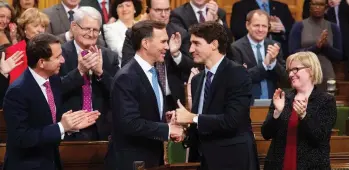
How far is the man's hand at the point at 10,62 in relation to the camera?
19.6 feet

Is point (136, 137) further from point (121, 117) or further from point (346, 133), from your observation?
point (346, 133)

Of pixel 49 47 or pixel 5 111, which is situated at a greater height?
pixel 49 47

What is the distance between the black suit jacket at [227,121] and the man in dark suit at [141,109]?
195mm

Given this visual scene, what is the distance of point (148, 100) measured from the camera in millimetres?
4750

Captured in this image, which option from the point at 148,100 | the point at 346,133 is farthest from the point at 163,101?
the point at 346,133

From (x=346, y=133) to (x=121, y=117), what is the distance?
224 cm

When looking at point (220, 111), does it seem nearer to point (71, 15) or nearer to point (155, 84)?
point (155, 84)

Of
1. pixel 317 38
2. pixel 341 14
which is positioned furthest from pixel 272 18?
pixel 341 14

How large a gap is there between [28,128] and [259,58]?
124 inches

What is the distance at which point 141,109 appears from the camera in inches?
187

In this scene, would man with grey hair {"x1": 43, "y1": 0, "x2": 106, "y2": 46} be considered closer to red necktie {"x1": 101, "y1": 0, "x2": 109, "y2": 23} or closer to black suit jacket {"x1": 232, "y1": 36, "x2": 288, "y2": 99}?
red necktie {"x1": 101, "y1": 0, "x2": 109, "y2": 23}

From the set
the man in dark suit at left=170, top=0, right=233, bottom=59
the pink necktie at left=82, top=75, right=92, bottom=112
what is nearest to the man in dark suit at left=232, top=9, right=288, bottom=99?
the man in dark suit at left=170, top=0, right=233, bottom=59

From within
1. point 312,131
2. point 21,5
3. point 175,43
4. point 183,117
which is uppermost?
point 21,5

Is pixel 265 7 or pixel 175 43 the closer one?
pixel 175 43
